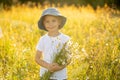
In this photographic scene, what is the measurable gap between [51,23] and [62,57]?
1.21 feet

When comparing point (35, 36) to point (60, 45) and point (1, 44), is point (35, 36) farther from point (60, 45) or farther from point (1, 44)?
point (60, 45)

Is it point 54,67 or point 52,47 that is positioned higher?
point 52,47

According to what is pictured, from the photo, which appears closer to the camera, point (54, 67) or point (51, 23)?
point (54, 67)

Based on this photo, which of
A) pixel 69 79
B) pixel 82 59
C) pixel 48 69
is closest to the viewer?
pixel 48 69

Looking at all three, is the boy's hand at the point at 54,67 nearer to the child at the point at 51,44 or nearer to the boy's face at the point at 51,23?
the child at the point at 51,44

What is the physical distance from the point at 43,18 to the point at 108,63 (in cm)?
149

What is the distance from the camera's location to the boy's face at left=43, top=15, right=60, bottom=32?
394 centimetres

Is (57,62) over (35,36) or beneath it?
over

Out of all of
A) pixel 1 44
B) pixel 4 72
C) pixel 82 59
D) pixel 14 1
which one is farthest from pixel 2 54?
pixel 14 1

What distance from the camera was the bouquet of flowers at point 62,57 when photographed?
3855mm

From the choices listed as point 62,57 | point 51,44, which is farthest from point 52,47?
point 62,57

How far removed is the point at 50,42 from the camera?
3.95m

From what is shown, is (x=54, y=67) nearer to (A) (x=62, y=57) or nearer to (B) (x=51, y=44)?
(A) (x=62, y=57)

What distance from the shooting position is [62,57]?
3.87m
